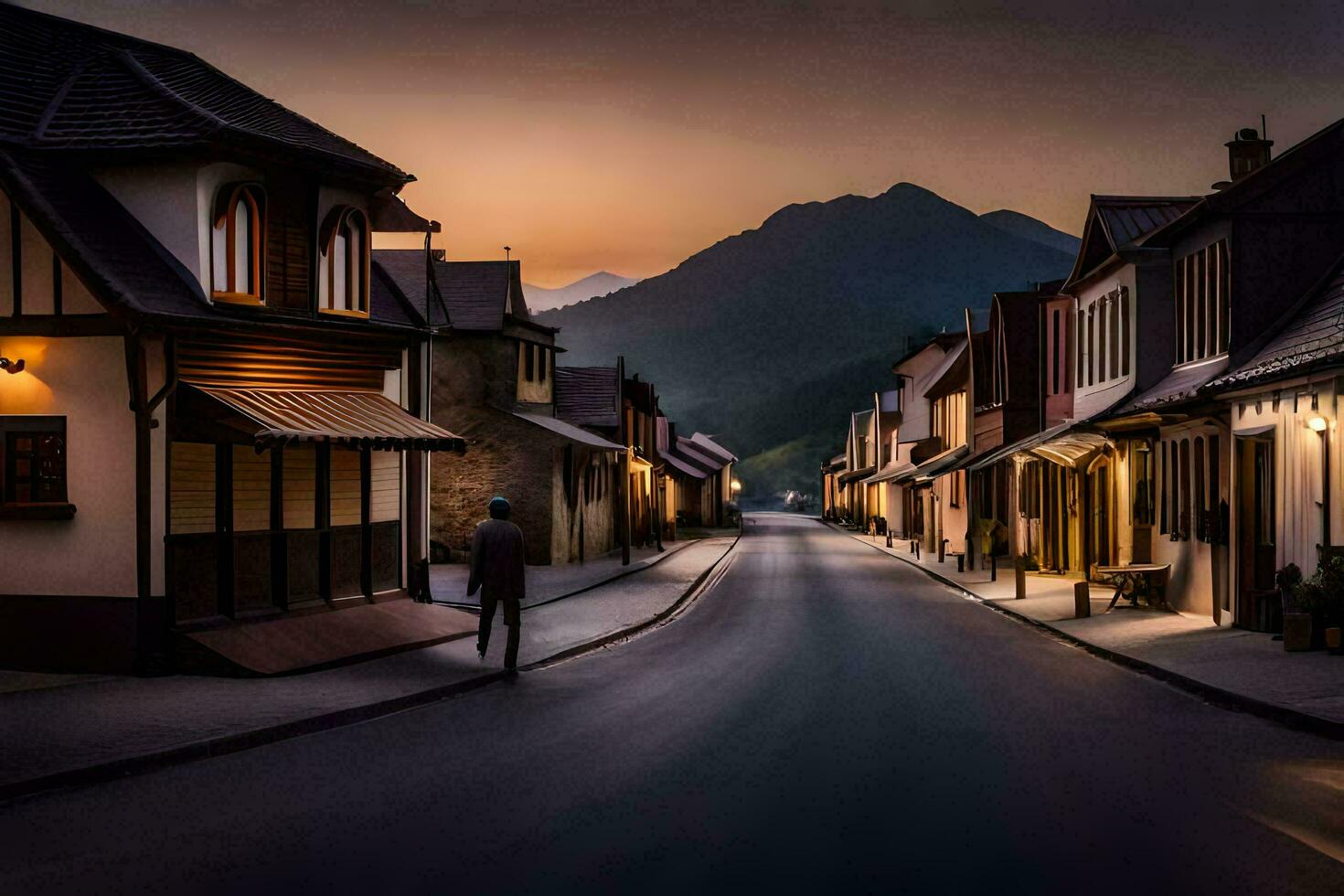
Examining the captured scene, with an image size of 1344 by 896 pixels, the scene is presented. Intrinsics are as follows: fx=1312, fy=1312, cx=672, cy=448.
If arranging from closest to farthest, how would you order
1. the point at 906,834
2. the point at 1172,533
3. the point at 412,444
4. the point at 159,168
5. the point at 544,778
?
the point at 906,834 < the point at 544,778 < the point at 159,168 < the point at 412,444 < the point at 1172,533

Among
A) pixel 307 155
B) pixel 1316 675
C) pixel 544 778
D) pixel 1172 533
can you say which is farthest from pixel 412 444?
pixel 1172 533

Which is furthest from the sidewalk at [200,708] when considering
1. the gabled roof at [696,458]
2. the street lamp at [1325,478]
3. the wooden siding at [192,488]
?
the gabled roof at [696,458]

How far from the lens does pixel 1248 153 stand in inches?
1060

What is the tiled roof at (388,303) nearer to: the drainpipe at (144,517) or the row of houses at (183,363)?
the row of houses at (183,363)

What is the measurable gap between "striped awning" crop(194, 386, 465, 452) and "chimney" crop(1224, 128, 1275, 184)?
703 inches

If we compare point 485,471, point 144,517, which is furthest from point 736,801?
point 485,471

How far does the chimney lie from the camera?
26.8 metres

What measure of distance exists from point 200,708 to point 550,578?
1910 centimetres

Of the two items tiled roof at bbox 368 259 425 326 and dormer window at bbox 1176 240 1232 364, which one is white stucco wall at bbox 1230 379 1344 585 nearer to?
dormer window at bbox 1176 240 1232 364

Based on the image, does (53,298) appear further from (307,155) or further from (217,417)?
(307,155)

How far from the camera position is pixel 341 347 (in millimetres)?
17969

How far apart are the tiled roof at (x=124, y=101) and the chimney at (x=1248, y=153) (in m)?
17.5

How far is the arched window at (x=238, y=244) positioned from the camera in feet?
52.9

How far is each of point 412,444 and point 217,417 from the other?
8.94 ft
